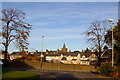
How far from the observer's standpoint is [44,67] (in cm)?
→ 4800

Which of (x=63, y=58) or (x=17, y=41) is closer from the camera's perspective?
(x=17, y=41)

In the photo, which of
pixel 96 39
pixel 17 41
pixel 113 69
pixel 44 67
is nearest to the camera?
pixel 113 69

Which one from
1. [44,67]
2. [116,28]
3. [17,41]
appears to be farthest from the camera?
[44,67]

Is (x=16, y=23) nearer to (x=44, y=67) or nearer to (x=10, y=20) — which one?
(x=10, y=20)

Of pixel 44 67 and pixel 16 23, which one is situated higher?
pixel 16 23

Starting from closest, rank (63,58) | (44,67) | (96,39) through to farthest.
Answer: (44,67) → (96,39) → (63,58)

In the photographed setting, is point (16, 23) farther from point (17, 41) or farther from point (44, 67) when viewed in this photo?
point (44, 67)

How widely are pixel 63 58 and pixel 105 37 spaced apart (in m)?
43.6

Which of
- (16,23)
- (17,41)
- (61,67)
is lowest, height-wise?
(61,67)

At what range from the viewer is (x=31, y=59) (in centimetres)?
5334

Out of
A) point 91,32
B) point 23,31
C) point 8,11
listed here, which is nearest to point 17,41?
point 23,31

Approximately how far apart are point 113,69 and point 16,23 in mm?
26197

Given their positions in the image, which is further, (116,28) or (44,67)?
(44,67)

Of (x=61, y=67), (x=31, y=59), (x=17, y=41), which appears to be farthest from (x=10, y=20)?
(x=61, y=67)
